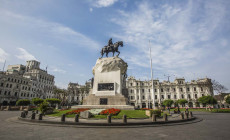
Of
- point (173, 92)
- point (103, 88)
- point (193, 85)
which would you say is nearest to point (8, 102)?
point (103, 88)

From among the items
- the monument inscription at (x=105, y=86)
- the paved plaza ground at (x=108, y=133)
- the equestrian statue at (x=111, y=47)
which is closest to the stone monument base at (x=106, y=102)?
the monument inscription at (x=105, y=86)

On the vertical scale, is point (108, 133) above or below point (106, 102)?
below

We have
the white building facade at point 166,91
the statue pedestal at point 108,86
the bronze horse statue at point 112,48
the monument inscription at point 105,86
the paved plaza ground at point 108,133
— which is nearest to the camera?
the paved plaza ground at point 108,133

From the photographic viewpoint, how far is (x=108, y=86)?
2166 centimetres

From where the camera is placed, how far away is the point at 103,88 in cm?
2184

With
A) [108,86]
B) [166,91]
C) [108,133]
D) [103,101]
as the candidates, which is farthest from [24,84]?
[166,91]

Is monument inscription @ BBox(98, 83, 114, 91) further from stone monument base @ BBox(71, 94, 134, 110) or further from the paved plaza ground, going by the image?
the paved plaza ground

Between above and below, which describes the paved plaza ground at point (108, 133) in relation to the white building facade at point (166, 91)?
below

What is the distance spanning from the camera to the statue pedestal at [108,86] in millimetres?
19828

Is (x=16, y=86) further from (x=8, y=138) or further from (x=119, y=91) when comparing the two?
(x=8, y=138)

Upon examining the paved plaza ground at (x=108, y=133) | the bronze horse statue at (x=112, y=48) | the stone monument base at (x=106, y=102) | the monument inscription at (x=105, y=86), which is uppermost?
the bronze horse statue at (x=112, y=48)

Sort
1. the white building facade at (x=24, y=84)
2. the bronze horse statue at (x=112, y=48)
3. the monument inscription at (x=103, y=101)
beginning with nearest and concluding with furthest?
the monument inscription at (x=103, y=101) → the bronze horse statue at (x=112, y=48) → the white building facade at (x=24, y=84)

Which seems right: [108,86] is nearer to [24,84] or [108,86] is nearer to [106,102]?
[106,102]

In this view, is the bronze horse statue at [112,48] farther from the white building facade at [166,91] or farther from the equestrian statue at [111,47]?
the white building facade at [166,91]
